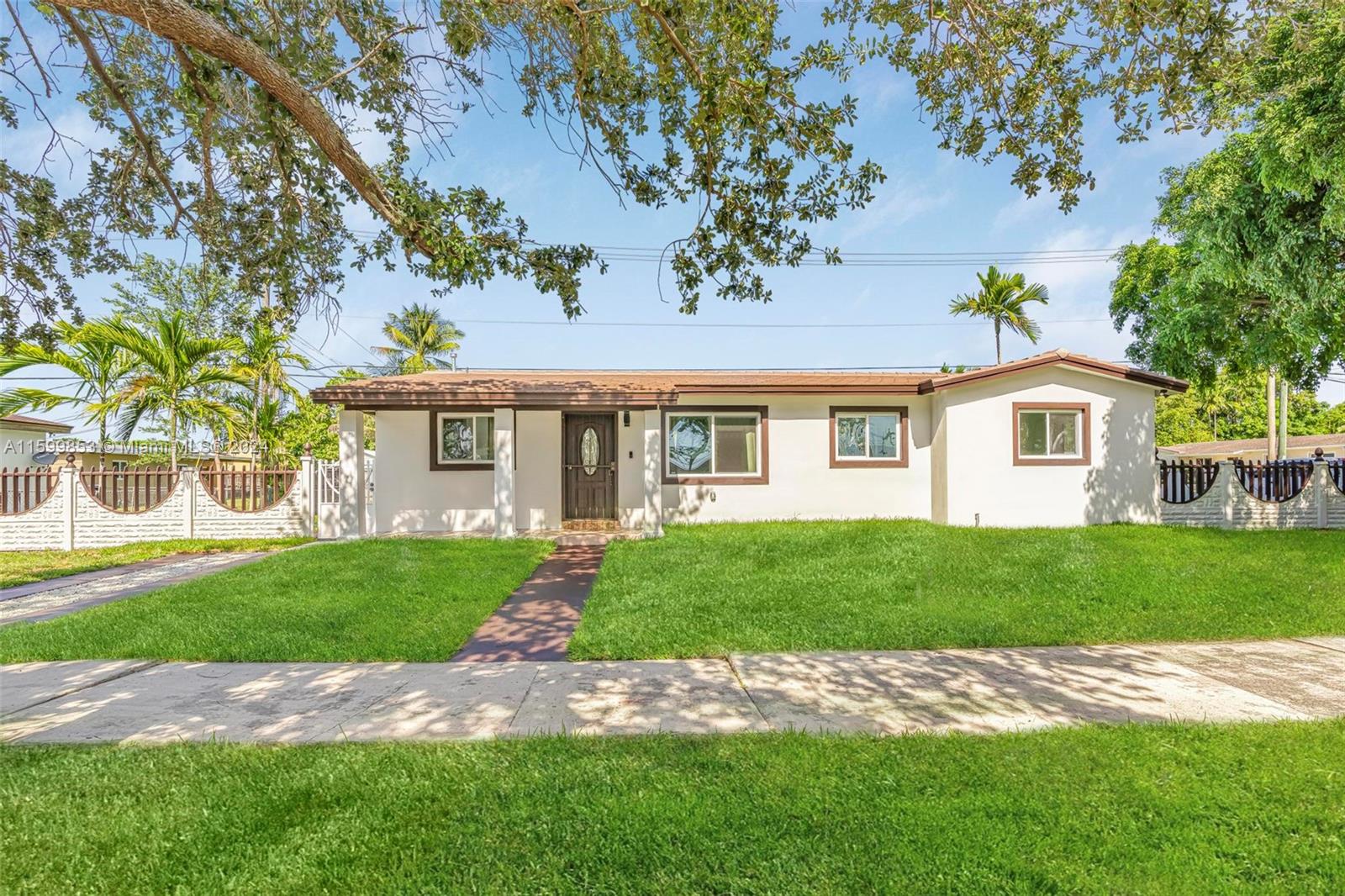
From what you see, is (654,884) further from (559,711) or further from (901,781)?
(559,711)

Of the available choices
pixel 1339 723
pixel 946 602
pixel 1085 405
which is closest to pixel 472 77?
pixel 946 602

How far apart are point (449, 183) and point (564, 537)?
23.3 ft

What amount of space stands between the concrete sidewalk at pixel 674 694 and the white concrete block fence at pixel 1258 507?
8647 mm

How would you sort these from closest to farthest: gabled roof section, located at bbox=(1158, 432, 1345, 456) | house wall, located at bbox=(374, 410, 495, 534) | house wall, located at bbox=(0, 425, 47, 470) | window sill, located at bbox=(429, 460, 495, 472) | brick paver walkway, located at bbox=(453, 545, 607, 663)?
1. brick paver walkway, located at bbox=(453, 545, 607, 663)
2. house wall, located at bbox=(374, 410, 495, 534)
3. window sill, located at bbox=(429, 460, 495, 472)
4. house wall, located at bbox=(0, 425, 47, 470)
5. gabled roof section, located at bbox=(1158, 432, 1345, 456)

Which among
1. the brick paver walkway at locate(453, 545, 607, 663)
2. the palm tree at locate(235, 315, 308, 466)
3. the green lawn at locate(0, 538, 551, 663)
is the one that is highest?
the palm tree at locate(235, 315, 308, 466)

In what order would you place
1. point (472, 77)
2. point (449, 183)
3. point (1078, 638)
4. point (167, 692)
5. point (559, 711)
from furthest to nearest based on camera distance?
point (472, 77) < point (1078, 638) < point (449, 183) < point (167, 692) < point (559, 711)

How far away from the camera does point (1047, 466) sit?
36.6 feet

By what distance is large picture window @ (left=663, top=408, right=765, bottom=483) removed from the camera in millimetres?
11969

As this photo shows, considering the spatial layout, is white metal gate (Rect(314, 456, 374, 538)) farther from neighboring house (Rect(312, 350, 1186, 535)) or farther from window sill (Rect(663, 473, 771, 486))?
window sill (Rect(663, 473, 771, 486))

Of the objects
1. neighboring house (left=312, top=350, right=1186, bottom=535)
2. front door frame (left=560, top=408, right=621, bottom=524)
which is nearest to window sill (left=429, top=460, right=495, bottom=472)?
neighboring house (left=312, top=350, right=1186, bottom=535)

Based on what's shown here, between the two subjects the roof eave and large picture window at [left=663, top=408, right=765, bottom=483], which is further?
large picture window at [left=663, top=408, right=765, bottom=483]

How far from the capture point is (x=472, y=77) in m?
5.64

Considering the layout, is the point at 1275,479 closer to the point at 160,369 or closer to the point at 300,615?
the point at 300,615

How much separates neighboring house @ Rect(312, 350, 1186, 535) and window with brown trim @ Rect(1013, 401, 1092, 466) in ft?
0.10
